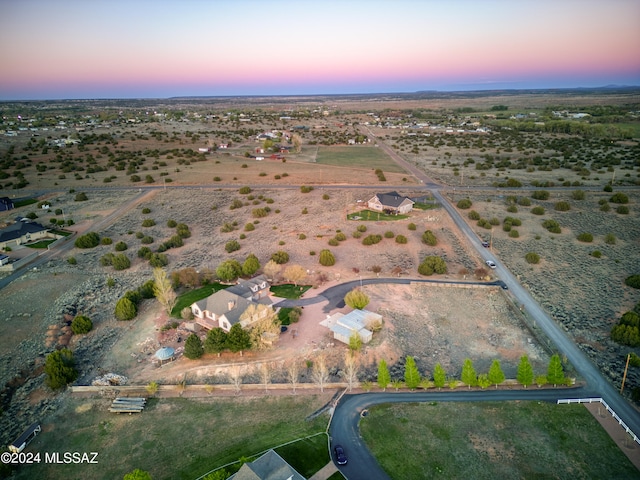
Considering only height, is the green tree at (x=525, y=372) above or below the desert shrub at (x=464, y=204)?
below

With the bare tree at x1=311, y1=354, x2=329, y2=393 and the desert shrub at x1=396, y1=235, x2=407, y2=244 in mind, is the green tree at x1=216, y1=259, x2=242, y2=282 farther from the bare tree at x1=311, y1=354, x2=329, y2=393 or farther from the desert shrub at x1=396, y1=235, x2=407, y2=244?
the desert shrub at x1=396, y1=235, x2=407, y2=244

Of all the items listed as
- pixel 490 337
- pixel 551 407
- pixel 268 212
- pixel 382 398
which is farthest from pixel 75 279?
pixel 551 407

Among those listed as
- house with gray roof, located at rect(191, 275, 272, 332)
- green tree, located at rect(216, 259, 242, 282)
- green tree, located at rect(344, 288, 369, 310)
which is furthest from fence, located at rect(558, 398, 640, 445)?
green tree, located at rect(216, 259, 242, 282)

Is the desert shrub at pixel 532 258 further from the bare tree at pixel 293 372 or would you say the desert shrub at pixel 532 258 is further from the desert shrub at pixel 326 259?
the bare tree at pixel 293 372

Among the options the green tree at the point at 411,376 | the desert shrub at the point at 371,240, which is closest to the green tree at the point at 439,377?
the green tree at the point at 411,376

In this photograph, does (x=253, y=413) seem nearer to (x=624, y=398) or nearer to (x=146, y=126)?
(x=624, y=398)
